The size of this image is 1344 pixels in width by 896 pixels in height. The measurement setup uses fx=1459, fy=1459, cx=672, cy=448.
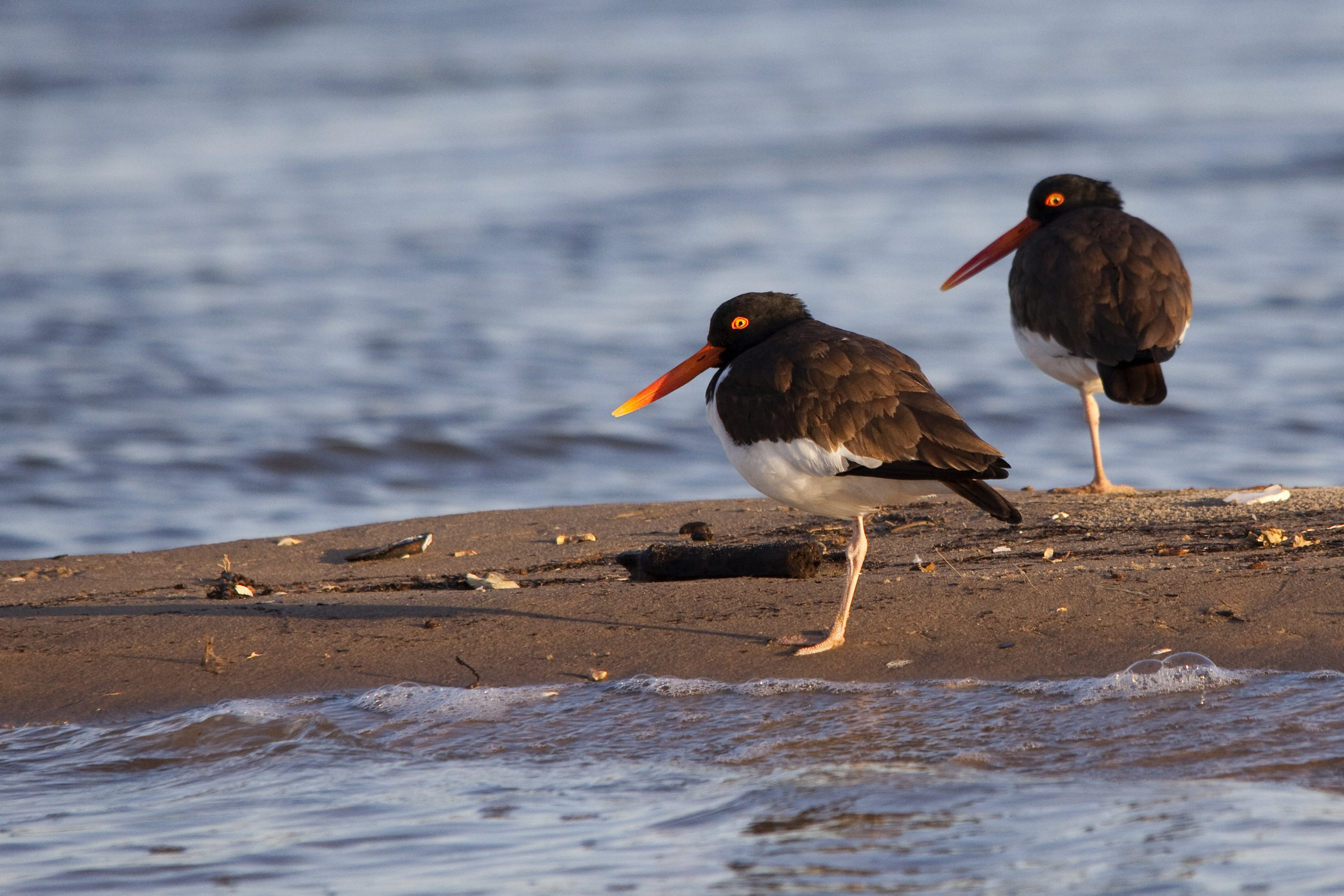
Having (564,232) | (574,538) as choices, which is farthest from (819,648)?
(564,232)

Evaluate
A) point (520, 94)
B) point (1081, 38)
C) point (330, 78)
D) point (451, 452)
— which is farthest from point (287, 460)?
point (1081, 38)

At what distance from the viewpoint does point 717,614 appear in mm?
5270

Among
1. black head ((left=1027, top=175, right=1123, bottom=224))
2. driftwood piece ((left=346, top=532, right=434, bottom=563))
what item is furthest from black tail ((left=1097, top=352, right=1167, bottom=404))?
driftwood piece ((left=346, top=532, right=434, bottom=563))

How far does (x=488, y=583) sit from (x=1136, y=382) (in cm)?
321

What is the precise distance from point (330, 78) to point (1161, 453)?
63.4 feet

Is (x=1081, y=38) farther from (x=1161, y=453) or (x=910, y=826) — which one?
(x=910, y=826)

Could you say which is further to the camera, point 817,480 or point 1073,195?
point 1073,195

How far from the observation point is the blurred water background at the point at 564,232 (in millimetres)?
9398

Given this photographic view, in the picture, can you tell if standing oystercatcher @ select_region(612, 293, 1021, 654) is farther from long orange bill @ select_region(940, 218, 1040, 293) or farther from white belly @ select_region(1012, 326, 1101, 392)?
long orange bill @ select_region(940, 218, 1040, 293)

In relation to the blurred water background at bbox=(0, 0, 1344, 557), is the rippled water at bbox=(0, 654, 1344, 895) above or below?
below

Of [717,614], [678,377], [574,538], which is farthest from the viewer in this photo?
[574,538]

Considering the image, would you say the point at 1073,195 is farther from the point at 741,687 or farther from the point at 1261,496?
the point at 741,687

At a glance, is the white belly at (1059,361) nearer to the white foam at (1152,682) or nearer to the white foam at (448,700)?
the white foam at (1152,682)

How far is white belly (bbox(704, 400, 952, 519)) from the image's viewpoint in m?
4.87
